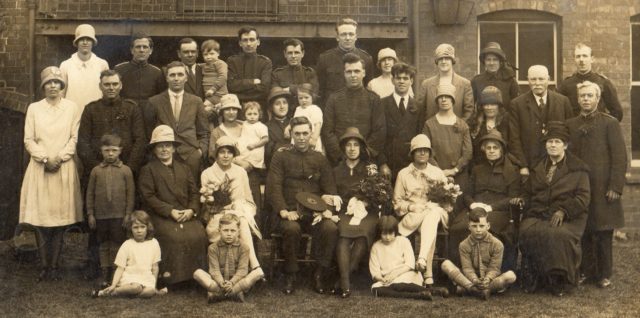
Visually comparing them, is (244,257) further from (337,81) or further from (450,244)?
(337,81)

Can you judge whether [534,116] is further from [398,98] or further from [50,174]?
[50,174]

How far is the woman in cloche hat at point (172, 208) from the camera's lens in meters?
6.75

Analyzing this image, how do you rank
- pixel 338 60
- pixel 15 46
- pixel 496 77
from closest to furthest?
pixel 496 77 < pixel 338 60 < pixel 15 46

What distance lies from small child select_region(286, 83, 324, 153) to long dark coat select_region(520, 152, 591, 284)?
202 centimetres

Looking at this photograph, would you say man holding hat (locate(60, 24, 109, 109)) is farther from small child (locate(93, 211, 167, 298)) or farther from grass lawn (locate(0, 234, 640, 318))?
grass lawn (locate(0, 234, 640, 318))

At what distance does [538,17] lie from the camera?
1052 centimetres

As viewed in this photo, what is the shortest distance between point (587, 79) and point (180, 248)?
416 centimetres

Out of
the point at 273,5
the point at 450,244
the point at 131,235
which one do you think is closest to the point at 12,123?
the point at 273,5

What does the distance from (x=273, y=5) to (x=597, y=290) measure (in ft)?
17.7

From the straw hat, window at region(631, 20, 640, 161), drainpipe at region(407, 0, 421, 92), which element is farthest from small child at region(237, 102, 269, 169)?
window at region(631, 20, 640, 161)

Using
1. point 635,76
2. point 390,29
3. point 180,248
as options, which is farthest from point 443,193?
point 635,76

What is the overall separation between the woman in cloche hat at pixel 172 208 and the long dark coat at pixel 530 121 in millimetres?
2952

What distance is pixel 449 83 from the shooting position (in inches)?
305

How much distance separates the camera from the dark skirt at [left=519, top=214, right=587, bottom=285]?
6.72 metres
